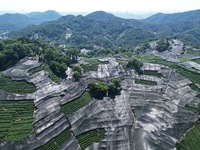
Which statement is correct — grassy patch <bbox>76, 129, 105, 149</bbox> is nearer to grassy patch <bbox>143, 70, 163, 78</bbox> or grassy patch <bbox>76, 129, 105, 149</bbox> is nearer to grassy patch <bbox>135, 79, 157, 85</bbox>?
grassy patch <bbox>135, 79, 157, 85</bbox>

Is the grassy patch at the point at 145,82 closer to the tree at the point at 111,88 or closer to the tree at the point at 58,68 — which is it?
the tree at the point at 111,88

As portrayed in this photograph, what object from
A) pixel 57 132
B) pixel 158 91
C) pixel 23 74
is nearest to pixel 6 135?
pixel 57 132

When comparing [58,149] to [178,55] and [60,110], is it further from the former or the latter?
[178,55]

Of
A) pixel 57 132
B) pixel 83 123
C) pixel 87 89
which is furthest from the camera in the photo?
pixel 87 89

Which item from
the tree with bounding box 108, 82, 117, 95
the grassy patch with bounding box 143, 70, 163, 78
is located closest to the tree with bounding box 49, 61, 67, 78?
the tree with bounding box 108, 82, 117, 95

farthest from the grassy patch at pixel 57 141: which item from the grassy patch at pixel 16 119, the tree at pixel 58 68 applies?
the tree at pixel 58 68
